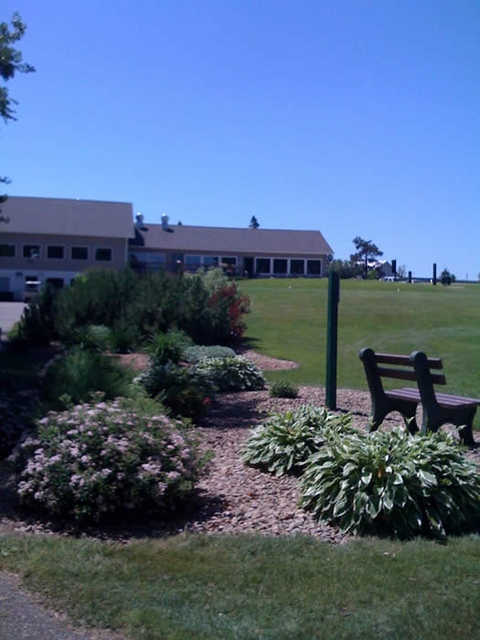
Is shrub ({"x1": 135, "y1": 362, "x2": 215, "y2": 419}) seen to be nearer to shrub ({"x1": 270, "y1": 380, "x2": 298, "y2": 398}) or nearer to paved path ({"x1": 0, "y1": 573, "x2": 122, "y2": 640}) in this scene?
shrub ({"x1": 270, "y1": 380, "x2": 298, "y2": 398})

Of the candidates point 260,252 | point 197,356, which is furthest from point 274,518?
point 260,252

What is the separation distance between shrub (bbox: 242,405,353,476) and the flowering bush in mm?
1095

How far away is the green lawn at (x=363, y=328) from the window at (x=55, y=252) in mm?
14378

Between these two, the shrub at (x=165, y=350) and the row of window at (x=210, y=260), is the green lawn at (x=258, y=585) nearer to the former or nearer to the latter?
the shrub at (x=165, y=350)

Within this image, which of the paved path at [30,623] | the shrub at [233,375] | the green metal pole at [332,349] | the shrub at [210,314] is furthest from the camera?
the shrub at [210,314]

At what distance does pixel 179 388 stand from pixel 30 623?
6.09 metres

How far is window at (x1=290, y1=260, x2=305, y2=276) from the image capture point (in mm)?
66938

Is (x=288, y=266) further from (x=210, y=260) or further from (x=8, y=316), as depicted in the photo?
(x=8, y=316)

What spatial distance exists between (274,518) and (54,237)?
51.1 meters

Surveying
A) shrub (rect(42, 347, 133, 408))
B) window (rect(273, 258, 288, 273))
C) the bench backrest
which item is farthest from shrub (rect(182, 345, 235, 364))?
window (rect(273, 258, 288, 273))

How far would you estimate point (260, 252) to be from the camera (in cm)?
6562

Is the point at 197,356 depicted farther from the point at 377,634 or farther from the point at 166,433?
the point at 377,634

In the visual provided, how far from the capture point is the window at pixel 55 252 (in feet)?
181

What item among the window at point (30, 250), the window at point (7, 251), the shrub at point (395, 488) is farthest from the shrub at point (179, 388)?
the window at point (30, 250)
